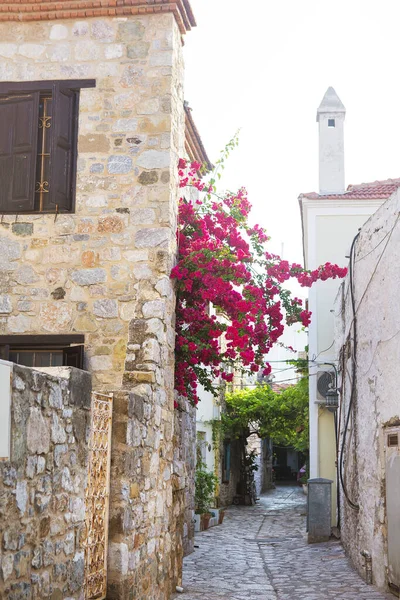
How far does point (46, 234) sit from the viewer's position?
7.98 meters

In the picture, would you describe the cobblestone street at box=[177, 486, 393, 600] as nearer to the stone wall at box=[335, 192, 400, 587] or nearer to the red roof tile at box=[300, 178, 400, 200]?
the stone wall at box=[335, 192, 400, 587]

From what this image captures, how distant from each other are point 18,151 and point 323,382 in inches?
413

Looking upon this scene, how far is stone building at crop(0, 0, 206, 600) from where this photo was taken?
769 centimetres

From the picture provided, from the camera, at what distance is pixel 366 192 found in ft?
59.3

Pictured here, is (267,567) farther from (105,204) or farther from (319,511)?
(105,204)

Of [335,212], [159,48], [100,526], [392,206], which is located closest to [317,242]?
[335,212]

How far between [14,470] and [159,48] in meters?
5.39

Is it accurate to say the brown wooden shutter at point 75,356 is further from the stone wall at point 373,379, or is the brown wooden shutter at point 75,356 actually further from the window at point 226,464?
the window at point 226,464

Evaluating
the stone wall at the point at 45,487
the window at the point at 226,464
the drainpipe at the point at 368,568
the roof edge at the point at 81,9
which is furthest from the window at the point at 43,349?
the window at the point at 226,464

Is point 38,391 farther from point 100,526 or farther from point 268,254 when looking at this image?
point 268,254

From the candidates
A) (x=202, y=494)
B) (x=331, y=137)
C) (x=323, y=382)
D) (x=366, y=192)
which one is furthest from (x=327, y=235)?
(x=202, y=494)

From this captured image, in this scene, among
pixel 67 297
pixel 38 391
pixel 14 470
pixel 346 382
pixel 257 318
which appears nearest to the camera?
pixel 14 470

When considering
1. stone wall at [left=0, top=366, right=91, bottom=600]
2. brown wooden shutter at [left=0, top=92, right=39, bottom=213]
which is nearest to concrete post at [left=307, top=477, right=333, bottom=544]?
brown wooden shutter at [left=0, top=92, right=39, bottom=213]

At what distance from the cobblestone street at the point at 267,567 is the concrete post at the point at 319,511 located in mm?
281
